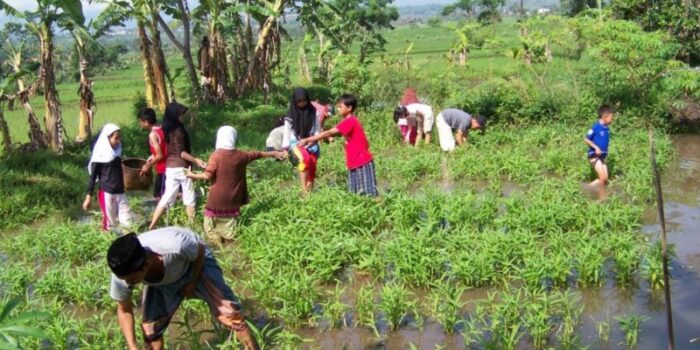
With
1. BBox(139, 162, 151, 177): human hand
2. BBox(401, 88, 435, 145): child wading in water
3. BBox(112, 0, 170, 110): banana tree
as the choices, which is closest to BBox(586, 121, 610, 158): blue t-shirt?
BBox(401, 88, 435, 145): child wading in water

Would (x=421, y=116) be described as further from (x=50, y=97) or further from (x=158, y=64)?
(x=158, y=64)

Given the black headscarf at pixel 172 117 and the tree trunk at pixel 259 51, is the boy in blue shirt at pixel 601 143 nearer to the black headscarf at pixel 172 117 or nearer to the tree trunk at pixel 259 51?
the black headscarf at pixel 172 117

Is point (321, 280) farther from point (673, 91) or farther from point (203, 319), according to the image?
point (673, 91)

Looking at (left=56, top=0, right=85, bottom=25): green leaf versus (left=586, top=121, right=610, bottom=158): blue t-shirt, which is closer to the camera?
(left=586, top=121, right=610, bottom=158): blue t-shirt

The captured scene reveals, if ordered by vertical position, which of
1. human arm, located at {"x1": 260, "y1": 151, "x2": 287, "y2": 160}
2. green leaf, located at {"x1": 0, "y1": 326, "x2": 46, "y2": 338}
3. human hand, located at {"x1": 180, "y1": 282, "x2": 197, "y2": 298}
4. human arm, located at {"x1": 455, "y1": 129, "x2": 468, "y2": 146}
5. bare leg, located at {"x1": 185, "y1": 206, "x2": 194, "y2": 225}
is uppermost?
green leaf, located at {"x1": 0, "y1": 326, "x2": 46, "y2": 338}

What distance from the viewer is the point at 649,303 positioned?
5.18 m

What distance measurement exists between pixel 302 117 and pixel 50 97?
5448 mm

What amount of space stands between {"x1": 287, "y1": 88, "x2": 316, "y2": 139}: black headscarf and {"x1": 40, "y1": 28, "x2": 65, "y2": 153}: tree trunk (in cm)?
507

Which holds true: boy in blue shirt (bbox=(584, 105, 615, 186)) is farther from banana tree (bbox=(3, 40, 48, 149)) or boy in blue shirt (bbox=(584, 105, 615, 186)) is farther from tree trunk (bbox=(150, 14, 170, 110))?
tree trunk (bbox=(150, 14, 170, 110))

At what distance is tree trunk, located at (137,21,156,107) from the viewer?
48.4 ft

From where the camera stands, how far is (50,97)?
36.4 feet

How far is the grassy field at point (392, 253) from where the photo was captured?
15.9 ft

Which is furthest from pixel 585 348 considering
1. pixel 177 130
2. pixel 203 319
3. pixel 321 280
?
pixel 177 130

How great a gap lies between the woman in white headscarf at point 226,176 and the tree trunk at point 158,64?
8818mm
